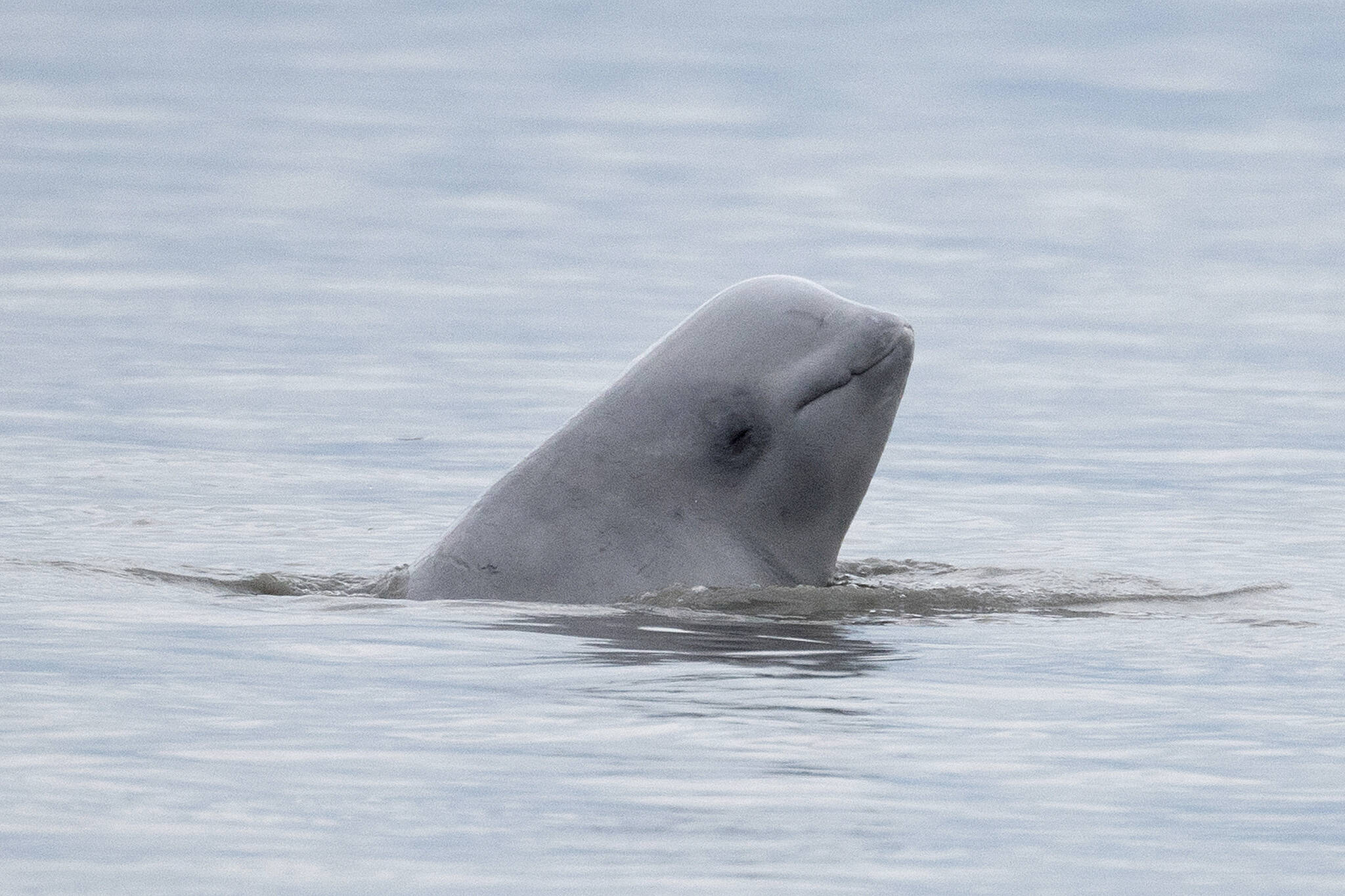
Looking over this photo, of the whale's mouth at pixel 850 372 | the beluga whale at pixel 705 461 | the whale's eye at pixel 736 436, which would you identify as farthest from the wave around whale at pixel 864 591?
the whale's mouth at pixel 850 372

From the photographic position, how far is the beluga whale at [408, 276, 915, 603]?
11.5 meters

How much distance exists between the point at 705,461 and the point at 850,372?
64 cm

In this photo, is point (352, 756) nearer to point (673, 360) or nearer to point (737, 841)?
point (737, 841)

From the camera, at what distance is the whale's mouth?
38.0ft

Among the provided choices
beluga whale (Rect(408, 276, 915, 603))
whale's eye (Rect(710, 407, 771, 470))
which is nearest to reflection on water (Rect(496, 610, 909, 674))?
beluga whale (Rect(408, 276, 915, 603))

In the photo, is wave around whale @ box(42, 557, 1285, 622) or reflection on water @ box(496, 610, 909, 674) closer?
reflection on water @ box(496, 610, 909, 674)

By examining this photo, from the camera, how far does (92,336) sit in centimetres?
2805

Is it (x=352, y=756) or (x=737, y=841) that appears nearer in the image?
(x=737, y=841)

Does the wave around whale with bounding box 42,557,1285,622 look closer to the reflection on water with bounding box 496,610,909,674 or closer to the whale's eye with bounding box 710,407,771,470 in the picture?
the reflection on water with bounding box 496,610,909,674

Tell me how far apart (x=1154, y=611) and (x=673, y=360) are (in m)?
2.31

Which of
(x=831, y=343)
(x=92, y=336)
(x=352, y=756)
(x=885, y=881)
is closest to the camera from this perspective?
(x=885, y=881)

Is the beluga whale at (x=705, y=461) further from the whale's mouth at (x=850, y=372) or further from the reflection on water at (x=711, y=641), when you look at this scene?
the reflection on water at (x=711, y=641)

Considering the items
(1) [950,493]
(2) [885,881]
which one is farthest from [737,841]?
(1) [950,493]

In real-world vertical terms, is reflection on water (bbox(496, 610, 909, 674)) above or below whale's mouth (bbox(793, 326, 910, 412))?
below
